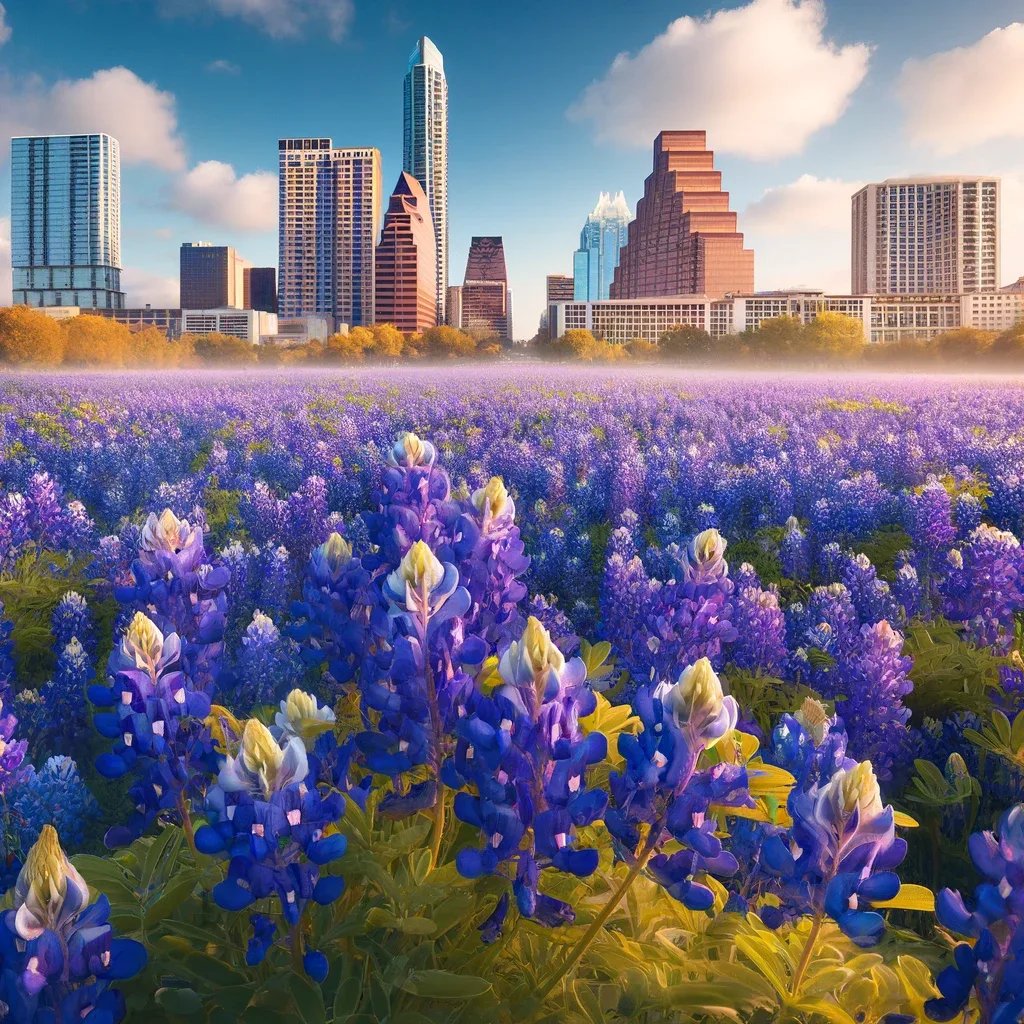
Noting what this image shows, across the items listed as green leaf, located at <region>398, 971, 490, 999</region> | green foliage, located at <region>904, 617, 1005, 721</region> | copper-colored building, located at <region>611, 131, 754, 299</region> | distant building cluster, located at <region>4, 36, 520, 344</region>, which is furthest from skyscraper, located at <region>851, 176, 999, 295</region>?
green leaf, located at <region>398, 971, 490, 999</region>

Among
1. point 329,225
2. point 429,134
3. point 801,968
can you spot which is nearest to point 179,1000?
point 801,968

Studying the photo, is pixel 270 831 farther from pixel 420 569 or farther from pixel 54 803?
pixel 54 803

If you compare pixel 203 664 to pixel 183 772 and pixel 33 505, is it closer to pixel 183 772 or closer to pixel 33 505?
pixel 183 772

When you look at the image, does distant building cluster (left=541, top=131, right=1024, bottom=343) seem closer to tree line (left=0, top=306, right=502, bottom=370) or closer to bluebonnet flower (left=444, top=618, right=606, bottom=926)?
tree line (left=0, top=306, right=502, bottom=370)

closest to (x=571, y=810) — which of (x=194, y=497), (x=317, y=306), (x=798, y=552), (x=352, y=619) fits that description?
(x=352, y=619)

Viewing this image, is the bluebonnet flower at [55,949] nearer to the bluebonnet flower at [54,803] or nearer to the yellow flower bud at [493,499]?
the yellow flower bud at [493,499]

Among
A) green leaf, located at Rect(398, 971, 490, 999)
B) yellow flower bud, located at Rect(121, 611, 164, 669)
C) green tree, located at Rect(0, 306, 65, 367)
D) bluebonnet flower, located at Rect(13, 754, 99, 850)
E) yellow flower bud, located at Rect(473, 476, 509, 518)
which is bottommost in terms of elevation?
bluebonnet flower, located at Rect(13, 754, 99, 850)
